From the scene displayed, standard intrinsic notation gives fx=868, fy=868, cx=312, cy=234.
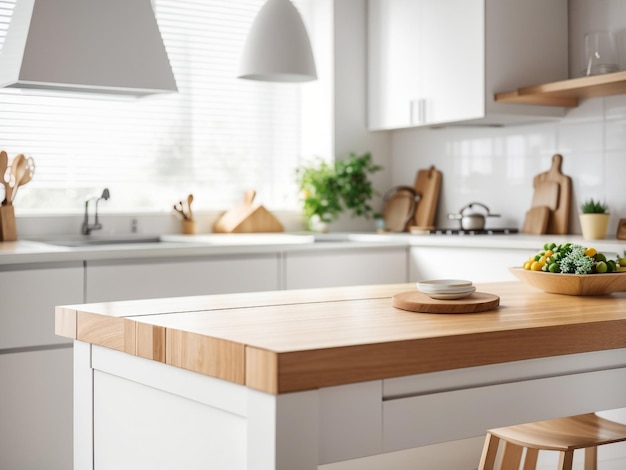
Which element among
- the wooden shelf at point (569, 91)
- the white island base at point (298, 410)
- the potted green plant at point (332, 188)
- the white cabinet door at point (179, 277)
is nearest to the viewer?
the white island base at point (298, 410)

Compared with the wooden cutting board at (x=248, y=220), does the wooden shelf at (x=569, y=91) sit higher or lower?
higher

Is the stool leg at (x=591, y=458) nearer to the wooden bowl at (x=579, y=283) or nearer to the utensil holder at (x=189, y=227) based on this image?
the wooden bowl at (x=579, y=283)

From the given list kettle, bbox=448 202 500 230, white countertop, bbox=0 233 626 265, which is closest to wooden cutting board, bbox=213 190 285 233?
white countertop, bbox=0 233 626 265

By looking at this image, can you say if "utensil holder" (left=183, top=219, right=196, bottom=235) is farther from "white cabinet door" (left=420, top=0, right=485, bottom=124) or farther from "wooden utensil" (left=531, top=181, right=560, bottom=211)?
"wooden utensil" (left=531, top=181, right=560, bottom=211)

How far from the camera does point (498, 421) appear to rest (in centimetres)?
151

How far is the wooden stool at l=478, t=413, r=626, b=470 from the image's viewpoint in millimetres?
2076

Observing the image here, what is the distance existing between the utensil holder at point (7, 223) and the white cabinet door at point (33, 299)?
2.35ft

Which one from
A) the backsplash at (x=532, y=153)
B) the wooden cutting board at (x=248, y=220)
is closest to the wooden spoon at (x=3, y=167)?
the wooden cutting board at (x=248, y=220)

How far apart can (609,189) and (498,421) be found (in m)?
2.57

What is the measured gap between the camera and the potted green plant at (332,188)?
458cm

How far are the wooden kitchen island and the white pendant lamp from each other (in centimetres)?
Answer: 135

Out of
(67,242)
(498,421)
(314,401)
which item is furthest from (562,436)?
(67,242)

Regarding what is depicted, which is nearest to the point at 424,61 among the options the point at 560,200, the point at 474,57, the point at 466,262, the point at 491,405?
the point at 474,57

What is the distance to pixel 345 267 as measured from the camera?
12.8ft
